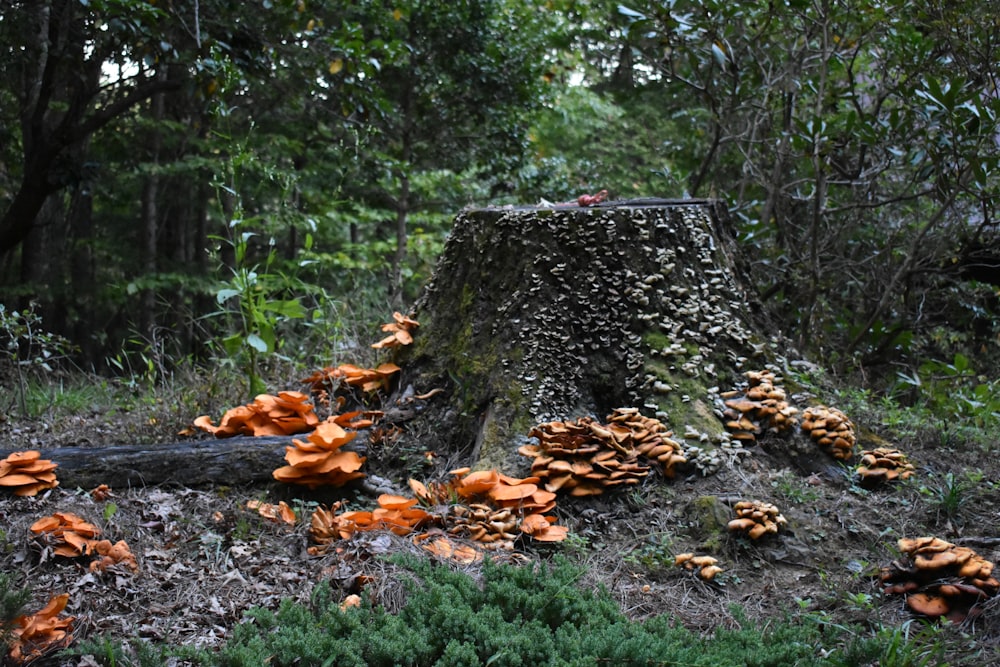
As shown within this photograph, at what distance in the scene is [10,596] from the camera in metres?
2.35

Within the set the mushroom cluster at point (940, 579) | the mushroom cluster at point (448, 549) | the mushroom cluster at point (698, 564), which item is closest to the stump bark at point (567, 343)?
the mushroom cluster at point (448, 549)

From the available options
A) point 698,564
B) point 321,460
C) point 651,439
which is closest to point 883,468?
point 651,439

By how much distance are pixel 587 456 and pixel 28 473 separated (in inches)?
106

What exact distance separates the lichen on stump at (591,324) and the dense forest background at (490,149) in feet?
4.36

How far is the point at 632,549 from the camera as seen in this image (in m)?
3.28

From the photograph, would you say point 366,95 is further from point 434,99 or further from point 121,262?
point 121,262

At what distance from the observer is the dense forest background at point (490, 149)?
17.7ft

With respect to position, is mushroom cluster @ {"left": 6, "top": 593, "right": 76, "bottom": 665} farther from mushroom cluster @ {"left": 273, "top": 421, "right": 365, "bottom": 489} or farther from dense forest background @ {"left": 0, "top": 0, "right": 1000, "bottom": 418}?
dense forest background @ {"left": 0, "top": 0, "right": 1000, "bottom": 418}

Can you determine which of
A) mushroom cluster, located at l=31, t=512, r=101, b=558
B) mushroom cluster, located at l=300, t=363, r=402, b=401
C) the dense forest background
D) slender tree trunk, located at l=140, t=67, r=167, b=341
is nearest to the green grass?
mushroom cluster, located at l=31, t=512, r=101, b=558

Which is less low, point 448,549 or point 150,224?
point 150,224

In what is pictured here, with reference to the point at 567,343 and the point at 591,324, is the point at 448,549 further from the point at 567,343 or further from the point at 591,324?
the point at 591,324

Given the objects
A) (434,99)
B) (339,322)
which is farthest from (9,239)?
(434,99)

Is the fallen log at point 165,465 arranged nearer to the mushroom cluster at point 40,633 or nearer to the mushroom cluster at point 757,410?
the mushroom cluster at point 40,633

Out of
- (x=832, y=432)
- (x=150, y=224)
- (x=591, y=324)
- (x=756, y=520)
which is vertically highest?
(x=150, y=224)
